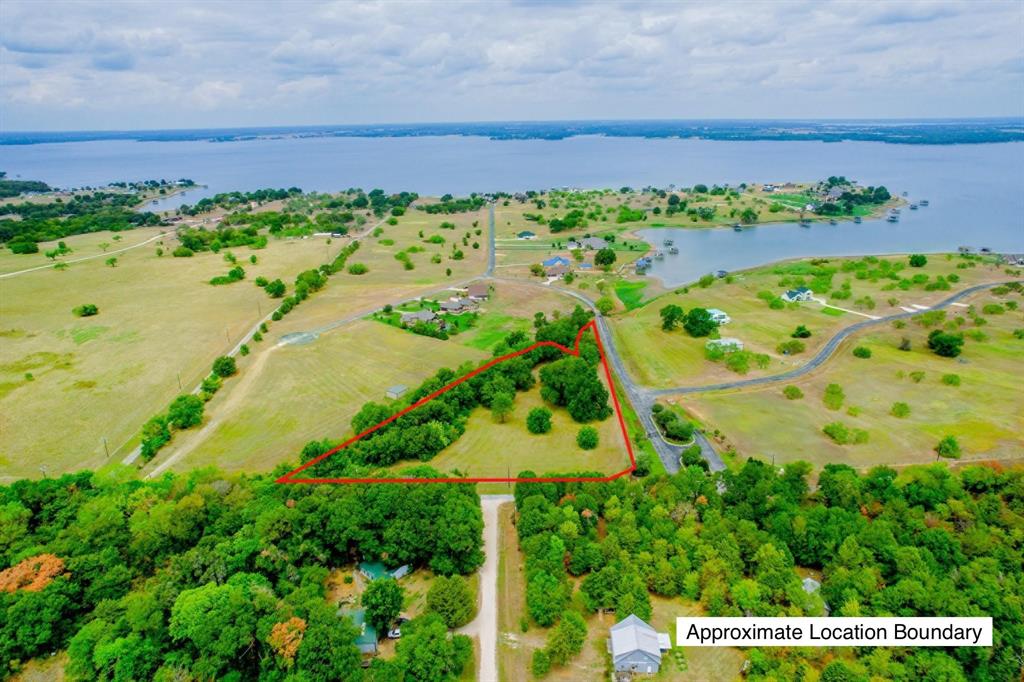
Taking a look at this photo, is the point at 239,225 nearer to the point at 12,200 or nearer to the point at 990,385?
the point at 12,200

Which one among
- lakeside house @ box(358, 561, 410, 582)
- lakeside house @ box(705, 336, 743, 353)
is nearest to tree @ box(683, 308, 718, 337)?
lakeside house @ box(705, 336, 743, 353)

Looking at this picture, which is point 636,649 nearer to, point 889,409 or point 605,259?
point 889,409

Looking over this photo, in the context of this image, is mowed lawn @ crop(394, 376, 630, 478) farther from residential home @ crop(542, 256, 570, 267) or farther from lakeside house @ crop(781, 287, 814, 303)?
residential home @ crop(542, 256, 570, 267)

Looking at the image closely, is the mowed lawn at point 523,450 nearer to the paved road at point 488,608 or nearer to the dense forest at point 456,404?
the dense forest at point 456,404

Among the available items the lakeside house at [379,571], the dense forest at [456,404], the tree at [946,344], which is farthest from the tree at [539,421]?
the tree at [946,344]

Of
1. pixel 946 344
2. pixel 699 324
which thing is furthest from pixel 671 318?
pixel 946 344
